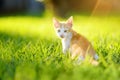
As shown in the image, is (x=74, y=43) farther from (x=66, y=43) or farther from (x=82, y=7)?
(x=82, y=7)

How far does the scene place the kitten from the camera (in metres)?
5.32

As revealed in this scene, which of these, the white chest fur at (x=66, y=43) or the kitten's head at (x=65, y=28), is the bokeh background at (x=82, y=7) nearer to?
the kitten's head at (x=65, y=28)

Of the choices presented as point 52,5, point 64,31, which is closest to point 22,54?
point 64,31

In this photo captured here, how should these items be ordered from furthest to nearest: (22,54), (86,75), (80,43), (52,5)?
(52,5) → (22,54) → (80,43) → (86,75)

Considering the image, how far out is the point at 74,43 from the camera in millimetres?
5531

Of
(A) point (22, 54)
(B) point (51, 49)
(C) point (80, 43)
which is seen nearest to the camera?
(C) point (80, 43)

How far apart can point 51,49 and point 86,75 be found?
90.6 inches

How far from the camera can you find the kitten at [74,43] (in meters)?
5.32

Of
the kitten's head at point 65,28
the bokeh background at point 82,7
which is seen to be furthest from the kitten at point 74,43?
the bokeh background at point 82,7

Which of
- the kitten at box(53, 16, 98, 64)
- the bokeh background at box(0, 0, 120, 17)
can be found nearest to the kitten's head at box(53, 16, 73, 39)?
the kitten at box(53, 16, 98, 64)

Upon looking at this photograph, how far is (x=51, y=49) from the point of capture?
6.72m

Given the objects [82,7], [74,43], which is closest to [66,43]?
[74,43]

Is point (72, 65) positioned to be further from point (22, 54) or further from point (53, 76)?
point (22, 54)

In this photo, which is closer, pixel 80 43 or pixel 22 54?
pixel 80 43
